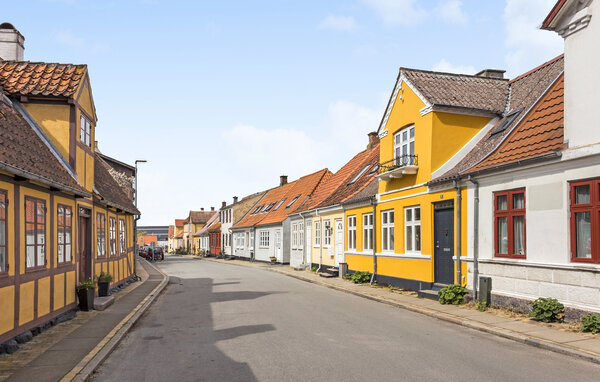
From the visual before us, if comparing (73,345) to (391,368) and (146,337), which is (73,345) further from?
(391,368)

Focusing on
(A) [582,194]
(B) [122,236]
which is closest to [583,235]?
(A) [582,194]

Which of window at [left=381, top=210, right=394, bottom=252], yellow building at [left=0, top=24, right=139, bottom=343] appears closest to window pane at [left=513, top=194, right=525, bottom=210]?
window at [left=381, top=210, right=394, bottom=252]

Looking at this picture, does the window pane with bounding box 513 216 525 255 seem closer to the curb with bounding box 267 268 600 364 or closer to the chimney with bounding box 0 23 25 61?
the curb with bounding box 267 268 600 364

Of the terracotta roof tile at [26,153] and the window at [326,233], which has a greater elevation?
the terracotta roof tile at [26,153]

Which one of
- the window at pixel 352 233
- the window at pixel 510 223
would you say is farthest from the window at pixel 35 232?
the window at pixel 352 233

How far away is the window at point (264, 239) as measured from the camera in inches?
1696

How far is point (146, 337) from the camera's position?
34.0 feet

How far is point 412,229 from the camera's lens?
699 inches

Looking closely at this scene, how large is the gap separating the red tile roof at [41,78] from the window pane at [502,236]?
11.3 meters

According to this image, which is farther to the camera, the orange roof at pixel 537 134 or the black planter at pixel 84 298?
the black planter at pixel 84 298

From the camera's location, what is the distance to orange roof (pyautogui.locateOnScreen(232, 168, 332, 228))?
128 ft

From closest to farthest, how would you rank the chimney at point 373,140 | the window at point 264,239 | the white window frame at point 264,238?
the chimney at point 373,140, the white window frame at point 264,238, the window at point 264,239

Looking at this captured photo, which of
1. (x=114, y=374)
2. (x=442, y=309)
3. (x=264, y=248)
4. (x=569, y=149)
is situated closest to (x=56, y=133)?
(x=114, y=374)

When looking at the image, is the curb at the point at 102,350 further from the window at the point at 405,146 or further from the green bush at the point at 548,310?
the window at the point at 405,146
